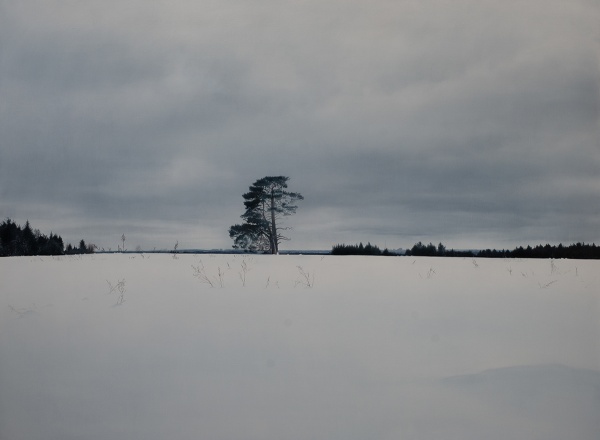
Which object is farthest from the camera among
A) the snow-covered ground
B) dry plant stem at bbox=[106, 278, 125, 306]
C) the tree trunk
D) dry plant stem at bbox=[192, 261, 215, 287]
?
the tree trunk

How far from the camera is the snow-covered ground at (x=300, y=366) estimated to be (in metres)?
2.29

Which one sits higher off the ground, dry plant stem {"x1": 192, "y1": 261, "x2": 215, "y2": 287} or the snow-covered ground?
dry plant stem {"x1": 192, "y1": 261, "x2": 215, "y2": 287}

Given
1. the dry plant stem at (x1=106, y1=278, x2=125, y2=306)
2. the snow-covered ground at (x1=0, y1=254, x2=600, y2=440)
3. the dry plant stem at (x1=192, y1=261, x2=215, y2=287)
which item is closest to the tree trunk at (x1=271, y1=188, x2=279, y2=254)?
the dry plant stem at (x1=192, y1=261, x2=215, y2=287)

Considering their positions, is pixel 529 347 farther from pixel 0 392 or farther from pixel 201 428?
pixel 0 392

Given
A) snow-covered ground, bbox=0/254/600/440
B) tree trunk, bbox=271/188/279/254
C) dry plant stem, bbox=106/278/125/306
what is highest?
tree trunk, bbox=271/188/279/254

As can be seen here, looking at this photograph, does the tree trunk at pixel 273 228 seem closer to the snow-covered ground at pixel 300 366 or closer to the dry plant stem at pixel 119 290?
the dry plant stem at pixel 119 290

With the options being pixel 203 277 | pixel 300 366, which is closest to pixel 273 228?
pixel 203 277

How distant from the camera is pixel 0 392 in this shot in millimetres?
2861

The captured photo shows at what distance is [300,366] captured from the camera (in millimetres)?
2924

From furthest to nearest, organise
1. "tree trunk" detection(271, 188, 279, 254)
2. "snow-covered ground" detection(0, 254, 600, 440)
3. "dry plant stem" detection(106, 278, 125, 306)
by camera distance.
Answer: "tree trunk" detection(271, 188, 279, 254)
"dry plant stem" detection(106, 278, 125, 306)
"snow-covered ground" detection(0, 254, 600, 440)

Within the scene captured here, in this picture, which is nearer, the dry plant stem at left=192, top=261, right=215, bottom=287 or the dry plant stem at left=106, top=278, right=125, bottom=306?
Result: the dry plant stem at left=106, top=278, right=125, bottom=306

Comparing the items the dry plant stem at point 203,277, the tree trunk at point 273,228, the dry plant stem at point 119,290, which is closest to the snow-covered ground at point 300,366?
the dry plant stem at point 119,290

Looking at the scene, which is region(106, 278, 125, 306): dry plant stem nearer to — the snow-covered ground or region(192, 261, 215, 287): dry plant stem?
the snow-covered ground

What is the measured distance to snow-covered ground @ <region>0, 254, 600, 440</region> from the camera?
7.53 ft
